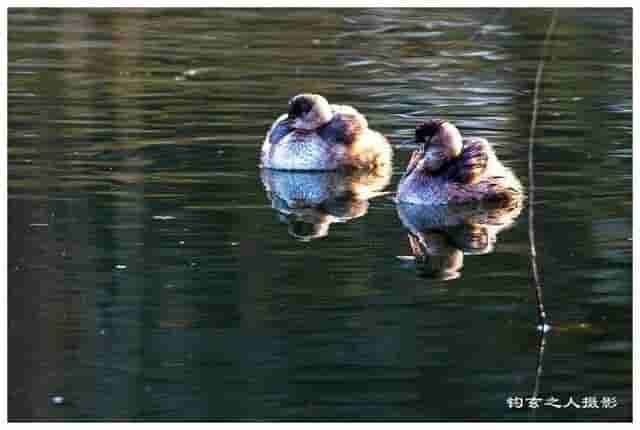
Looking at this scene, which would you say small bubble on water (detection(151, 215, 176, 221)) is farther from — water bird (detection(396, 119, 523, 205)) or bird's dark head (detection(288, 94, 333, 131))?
bird's dark head (detection(288, 94, 333, 131))

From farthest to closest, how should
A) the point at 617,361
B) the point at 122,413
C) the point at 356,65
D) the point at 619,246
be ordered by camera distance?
1. the point at 356,65
2. the point at 619,246
3. the point at 617,361
4. the point at 122,413

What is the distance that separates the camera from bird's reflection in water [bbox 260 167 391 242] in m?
12.5

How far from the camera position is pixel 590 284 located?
1043 centimetres

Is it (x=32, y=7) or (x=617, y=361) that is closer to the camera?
(x=617, y=361)

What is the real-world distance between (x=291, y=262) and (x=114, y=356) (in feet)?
7.47

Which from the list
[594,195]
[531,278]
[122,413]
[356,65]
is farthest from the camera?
[356,65]

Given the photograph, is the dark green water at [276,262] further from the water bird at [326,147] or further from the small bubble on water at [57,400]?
the water bird at [326,147]

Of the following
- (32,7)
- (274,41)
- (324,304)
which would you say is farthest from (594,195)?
(32,7)

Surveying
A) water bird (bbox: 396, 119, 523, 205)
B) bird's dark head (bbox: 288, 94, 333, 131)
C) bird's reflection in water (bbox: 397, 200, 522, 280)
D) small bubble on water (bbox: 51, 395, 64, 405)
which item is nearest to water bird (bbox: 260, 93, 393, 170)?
bird's dark head (bbox: 288, 94, 333, 131)

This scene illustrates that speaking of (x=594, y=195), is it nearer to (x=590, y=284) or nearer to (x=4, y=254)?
(x=590, y=284)

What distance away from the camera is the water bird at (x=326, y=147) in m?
14.8

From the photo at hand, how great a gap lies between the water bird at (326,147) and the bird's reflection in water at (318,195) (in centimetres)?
8

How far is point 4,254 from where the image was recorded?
1122 cm

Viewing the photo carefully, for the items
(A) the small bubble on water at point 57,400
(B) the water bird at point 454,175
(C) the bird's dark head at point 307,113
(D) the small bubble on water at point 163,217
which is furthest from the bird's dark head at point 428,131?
(A) the small bubble on water at point 57,400
